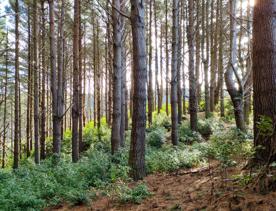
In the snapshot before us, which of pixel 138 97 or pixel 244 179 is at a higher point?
pixel 138 97

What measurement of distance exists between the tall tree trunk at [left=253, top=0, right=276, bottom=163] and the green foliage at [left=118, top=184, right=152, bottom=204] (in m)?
1.91

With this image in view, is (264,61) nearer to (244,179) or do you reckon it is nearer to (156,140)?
(244,179)

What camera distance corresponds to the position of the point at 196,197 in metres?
4.00

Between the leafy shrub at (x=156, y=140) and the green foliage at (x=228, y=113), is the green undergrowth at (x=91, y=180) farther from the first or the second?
the green foliage at (x=228, y=113)

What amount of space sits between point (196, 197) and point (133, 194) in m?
1.09

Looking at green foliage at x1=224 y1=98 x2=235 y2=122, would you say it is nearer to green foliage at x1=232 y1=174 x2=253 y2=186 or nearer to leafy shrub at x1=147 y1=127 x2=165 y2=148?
leafy shrub at x1=147 y1=127 x2=165 y2=148

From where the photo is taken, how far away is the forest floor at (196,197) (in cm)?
319

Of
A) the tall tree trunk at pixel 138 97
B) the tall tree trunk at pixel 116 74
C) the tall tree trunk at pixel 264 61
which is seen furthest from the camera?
the tall tree trunk at pixel 116 74

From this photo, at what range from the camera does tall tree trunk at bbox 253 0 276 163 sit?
4.00 metres

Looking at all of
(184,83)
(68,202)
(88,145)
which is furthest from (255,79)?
(184,83)

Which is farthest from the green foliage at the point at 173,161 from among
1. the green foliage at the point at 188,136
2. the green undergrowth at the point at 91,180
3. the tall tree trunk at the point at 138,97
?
the green foliage at the point at 188,136

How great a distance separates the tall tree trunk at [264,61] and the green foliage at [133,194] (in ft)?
6.26

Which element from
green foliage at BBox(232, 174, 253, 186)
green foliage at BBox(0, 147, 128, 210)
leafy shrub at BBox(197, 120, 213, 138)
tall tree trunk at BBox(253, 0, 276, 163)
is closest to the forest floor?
green foliage at BBox(232, 174, 253, 186)

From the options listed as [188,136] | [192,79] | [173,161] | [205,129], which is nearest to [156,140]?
Answer: [188,136]
